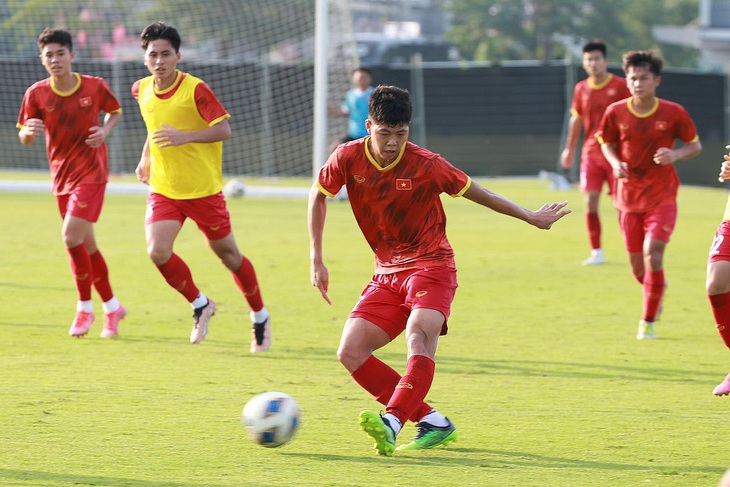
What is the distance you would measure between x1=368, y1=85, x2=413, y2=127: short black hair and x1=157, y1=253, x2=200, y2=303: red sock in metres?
2.90

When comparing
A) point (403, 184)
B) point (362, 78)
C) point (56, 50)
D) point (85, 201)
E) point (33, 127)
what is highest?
point (56, 50)

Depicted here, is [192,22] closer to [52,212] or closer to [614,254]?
[52,212]

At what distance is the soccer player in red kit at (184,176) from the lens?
25.7ft

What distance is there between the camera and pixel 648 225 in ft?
28.8

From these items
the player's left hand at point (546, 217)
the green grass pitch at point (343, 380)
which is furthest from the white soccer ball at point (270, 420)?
the player's left hand at point (546, 217)

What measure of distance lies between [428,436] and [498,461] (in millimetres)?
353

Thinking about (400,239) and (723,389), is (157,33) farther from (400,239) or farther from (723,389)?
(723,389)

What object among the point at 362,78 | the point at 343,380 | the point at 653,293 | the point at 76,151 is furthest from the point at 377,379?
the point at 362,78

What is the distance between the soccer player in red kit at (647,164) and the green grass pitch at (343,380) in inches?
21.3

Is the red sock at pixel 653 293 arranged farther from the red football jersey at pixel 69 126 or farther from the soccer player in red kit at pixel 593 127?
the red football jersey at pixel 69 126

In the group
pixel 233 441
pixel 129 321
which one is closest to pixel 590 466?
pixel 233 441

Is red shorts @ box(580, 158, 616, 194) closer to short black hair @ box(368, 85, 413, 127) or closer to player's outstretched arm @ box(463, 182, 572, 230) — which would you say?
player's outstretched arm @ box(463, 182, 572, 230)

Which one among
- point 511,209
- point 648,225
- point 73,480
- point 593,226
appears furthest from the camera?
point 593,226

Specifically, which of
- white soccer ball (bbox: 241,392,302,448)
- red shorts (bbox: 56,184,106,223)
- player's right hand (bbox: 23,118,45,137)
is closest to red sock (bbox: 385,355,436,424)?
white soccer ball (bbox: 241,392,302,448)
